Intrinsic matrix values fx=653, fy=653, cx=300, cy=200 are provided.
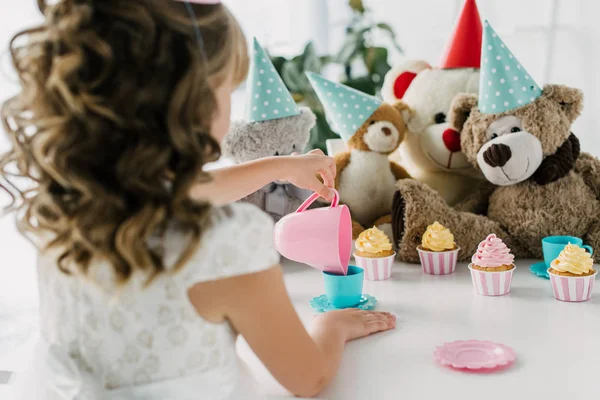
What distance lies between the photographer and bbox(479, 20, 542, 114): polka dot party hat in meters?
1.17

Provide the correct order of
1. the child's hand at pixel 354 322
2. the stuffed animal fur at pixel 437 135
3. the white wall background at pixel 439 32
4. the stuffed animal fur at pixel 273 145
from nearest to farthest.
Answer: the child's hand at pixel 354 322
the stuffed animal fur at pixel 273 145
the stuffed animal fur at pixel 437 135
the white wall background at pixel 439 32

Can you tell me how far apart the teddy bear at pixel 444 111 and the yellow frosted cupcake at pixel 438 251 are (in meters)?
0.22

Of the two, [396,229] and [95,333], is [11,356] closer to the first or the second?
[95,333]

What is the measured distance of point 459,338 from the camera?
0.90 metres

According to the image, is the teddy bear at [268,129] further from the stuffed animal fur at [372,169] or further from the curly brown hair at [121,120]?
the curly brown hair at [121,120]

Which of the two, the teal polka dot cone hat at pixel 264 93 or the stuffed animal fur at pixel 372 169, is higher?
the teal polka dot cone hat at pixel 264 93

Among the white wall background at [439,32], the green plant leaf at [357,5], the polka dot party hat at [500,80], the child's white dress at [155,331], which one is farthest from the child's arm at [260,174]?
the green plant leaf at [357,5]

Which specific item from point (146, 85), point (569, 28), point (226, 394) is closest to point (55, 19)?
point (146, 85)

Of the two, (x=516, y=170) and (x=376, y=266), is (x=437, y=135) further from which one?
(x=376, y=266)

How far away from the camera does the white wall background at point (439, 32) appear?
1980 mm

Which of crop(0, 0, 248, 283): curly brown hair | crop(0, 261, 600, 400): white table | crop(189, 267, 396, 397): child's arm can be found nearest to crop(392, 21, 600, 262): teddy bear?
crop(0, 261, 600, 400): white table

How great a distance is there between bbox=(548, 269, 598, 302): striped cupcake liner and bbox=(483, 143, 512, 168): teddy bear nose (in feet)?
0.84

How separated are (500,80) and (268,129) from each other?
440 mm

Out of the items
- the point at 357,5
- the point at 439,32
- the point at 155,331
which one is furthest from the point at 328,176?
the point at 439,32
